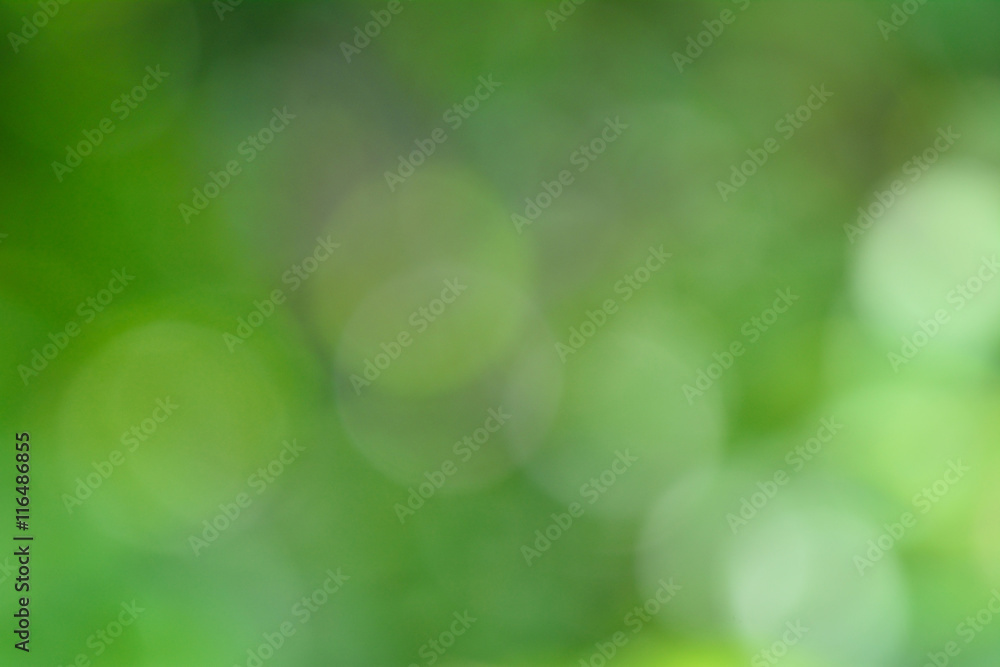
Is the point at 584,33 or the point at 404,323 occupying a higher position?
the point at 584,33

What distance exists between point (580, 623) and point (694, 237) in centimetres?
40

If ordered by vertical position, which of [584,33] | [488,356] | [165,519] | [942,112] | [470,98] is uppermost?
[942,112]

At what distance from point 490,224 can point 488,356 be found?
0.13 meters

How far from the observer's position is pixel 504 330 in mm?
899

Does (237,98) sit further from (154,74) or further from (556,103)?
(556,103)

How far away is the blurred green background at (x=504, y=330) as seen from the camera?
0.85m

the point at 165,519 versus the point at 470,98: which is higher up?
the point at 470,98

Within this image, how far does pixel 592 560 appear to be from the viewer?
88 cm

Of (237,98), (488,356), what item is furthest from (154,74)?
(488,356)

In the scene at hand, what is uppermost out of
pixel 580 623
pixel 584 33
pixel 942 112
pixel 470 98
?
pixel 942 112

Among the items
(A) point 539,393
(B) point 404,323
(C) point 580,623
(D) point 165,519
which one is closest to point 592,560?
(C) point 580,623

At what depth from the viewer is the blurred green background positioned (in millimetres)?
846

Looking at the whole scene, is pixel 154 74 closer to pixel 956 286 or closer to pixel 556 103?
pixel 556 103

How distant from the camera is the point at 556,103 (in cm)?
93
